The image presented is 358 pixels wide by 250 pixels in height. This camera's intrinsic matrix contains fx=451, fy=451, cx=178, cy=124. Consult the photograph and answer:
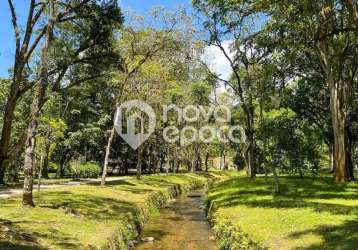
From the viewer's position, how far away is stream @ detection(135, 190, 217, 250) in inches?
831

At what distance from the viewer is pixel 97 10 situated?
2095cm

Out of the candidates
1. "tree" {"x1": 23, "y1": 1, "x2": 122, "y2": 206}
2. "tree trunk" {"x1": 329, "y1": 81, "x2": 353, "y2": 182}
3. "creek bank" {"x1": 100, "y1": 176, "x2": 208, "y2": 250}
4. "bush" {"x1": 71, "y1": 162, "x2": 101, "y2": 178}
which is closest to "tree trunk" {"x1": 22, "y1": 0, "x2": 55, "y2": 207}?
"tree" {"x1": 23, "y1": 1, "x2": 122, "y2": 206}

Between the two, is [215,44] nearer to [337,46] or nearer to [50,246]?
[337,46]

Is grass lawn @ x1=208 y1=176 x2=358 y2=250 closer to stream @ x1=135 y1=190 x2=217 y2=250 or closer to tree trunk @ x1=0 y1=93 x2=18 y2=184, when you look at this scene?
stream @ x1=135 y1=190 x2=217 y2=250

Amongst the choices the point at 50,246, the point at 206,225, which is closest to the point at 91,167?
the point at 206,225

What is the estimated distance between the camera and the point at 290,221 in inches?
735

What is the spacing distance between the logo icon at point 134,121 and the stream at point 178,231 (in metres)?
11.0

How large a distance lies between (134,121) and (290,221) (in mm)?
43158

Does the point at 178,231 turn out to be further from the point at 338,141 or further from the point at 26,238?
the point at 338,141

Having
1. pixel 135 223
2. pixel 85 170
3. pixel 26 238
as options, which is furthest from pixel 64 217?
pixel 85 170

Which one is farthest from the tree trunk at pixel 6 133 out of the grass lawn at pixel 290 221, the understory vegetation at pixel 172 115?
the grass lawn at pixel 290 221

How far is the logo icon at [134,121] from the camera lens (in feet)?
159

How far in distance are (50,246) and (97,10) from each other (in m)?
11.3

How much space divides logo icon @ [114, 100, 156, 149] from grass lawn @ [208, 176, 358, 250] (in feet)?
58.2
